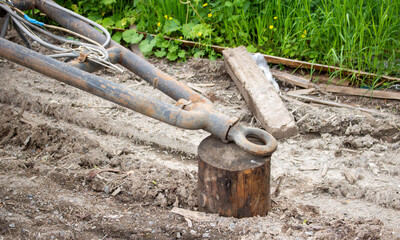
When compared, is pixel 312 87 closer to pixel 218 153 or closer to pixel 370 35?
pixel 370 35

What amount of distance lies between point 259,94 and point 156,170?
1335 mm

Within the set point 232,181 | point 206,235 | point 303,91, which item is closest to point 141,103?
point 232,181

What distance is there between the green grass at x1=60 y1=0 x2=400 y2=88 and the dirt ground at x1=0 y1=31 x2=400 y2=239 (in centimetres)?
48

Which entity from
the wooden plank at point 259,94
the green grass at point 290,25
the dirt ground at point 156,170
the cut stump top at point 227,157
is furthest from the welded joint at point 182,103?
the green grass at point 290,25

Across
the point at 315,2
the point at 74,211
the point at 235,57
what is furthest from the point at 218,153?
the point at 315,2

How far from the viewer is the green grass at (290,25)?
450cm

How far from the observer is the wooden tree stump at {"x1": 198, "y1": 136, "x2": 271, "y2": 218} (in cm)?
259

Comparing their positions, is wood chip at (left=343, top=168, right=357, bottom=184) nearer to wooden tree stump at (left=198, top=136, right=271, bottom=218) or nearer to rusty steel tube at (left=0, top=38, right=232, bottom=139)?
wooden tree stump at (left=198, top=136, right=271, bottom=218)

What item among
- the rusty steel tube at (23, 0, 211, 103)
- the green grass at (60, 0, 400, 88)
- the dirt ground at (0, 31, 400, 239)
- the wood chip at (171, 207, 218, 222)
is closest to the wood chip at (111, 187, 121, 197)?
the dirt ground at (0, 31, 400, 239)

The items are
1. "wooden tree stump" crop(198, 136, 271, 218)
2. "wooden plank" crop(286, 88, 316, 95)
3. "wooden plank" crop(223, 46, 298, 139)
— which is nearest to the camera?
"wooden tree stump" crop(198, 136, 271, 218)

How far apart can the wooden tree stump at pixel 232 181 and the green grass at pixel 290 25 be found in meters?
2.24

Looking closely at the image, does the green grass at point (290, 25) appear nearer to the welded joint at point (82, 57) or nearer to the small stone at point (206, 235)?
the welded joint at point (82, 57)

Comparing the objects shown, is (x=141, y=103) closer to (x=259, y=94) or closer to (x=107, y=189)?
(x=107, y=189)

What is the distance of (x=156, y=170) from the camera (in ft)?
10.7
